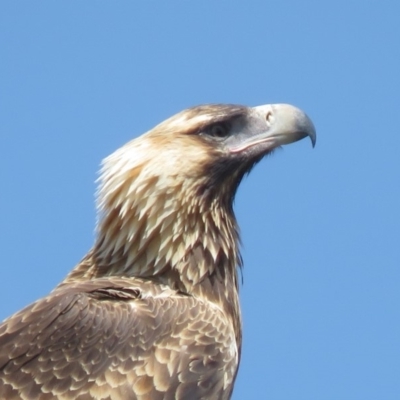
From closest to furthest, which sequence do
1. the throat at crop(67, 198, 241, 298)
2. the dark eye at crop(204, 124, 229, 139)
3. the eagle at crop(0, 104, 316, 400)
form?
the eagle at crop(0, 104, 316, 400), the throat at crop(67, 198, 241, 298), the dark eye at crop(204, 124, 229, 139)

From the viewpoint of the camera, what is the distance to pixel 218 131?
16.8 metres

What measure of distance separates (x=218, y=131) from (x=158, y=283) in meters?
1.34

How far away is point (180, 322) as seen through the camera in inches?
615

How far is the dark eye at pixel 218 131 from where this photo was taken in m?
16.7

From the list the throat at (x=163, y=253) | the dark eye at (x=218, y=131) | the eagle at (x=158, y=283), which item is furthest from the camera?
the dark eye at (x=218, y=131)

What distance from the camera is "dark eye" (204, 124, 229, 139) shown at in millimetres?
16703

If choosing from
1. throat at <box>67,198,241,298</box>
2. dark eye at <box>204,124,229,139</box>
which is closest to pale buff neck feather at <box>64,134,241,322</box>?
throat at <box>67,198,241,298</box>

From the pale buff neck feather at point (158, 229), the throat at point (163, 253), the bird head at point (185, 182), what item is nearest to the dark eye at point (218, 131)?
the bird head at point (185, 182)

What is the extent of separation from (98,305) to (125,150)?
1.57 metres

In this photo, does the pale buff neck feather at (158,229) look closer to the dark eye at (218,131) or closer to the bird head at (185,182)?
the bird head at (185,182)

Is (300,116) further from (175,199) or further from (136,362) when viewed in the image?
(136,362)

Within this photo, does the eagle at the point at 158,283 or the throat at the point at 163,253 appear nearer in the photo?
the eagle at the point at 158,283

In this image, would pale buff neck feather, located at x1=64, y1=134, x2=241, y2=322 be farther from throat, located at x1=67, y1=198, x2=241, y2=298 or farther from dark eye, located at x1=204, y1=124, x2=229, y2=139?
dark eye, located at x1=204, y1=124, x2=229, y2=139

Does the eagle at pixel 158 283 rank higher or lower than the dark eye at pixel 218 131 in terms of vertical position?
lower
